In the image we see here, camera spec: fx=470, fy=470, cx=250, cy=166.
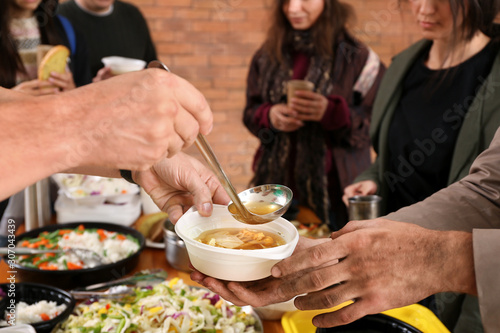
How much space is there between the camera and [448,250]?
0.99m

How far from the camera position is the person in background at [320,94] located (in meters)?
2.98

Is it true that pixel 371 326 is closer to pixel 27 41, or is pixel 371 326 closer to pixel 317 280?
pixel 317 280

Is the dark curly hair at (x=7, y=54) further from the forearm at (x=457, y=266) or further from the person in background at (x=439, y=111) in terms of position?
the forearm at (x=457, y=266)

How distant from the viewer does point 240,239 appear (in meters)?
1.14

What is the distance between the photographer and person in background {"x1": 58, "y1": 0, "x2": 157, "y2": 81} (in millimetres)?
3557

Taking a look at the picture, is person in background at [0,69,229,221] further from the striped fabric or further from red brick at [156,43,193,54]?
red brick at [156,43,193,54]

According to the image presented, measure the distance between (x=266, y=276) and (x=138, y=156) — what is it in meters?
0.42

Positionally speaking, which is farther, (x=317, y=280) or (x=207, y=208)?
(x=207, y=208)

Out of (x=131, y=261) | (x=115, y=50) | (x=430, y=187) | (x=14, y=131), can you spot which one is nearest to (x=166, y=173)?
(x=131, y=261)

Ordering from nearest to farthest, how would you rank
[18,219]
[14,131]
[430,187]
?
[14,131] → [430,187] → [18,219]

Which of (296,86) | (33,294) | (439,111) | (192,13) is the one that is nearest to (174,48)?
(192,13)

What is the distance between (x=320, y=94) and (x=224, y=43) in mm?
2700

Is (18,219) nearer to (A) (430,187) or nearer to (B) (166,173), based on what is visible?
(B) (166,173)

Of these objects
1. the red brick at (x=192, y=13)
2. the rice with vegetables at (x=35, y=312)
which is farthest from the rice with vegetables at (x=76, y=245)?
the red brick at (x=192, y=13)
